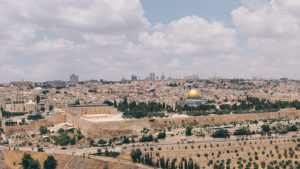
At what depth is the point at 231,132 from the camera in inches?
2176

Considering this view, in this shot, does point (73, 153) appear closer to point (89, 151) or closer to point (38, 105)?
point (89, 151)

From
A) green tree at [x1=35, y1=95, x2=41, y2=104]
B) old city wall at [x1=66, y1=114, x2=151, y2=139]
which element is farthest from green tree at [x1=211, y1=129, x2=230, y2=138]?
green tree at [x1=35, y1=95, x2=41, y2=104]

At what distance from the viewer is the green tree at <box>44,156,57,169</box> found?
146 ft

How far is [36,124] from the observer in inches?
2623

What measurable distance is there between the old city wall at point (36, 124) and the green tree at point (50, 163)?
70.7ft

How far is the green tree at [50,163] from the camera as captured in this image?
44494 mm

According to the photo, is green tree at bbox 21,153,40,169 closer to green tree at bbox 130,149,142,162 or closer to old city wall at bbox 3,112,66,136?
green tree at bbox 130,149,142,162

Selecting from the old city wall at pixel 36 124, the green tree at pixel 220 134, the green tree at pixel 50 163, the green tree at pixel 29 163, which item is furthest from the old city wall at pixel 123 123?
the green tree at pixel 29 163

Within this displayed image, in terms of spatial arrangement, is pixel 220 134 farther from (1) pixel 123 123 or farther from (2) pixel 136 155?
(1) pixel 123 123

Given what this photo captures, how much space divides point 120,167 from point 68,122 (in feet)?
93.6

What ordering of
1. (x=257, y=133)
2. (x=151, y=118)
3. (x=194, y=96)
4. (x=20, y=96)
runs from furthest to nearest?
(x=20, y=96) < (x=194, y=96) < (x=151, y=118) < (x=257, y=133)

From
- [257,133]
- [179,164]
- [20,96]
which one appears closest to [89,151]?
[179,164]

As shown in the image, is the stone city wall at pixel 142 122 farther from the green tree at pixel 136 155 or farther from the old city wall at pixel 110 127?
the green tree at pixel 136 155

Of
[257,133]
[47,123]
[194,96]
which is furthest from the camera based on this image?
[194,96]
